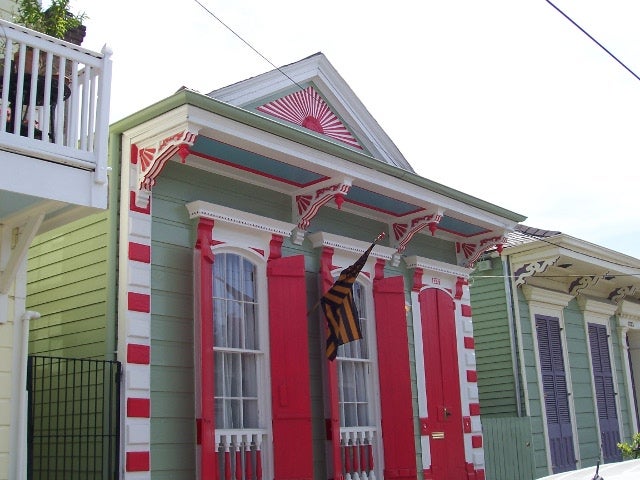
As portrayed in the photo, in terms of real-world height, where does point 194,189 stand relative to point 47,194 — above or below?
above

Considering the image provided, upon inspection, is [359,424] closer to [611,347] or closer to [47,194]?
[47,194]

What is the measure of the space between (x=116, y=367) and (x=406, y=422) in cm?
409

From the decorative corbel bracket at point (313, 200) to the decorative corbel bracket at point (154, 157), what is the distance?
79.6 inches

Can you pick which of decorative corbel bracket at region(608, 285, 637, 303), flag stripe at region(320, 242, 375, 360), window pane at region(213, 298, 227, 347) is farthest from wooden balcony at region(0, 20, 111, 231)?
decorative corbel bracket at region(608, 285, 637, 303)

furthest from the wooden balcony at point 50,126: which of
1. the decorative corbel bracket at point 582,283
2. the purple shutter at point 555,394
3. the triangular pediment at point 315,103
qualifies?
the decorative corbel bracket at point 582,283

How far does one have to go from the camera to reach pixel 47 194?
19.4 feet

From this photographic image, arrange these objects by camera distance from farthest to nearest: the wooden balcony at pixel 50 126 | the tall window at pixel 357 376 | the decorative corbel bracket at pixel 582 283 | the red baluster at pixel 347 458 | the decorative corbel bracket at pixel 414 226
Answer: the decorative corbel bracket at pixel 582 283 → the decorative corbel bracket at pixel 414 226 → the tall window at pixel 357 376 → the red baluster at pixel 347 458 → the wooden balcony at pixel 50 126

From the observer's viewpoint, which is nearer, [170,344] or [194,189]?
[170,344]

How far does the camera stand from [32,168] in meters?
5.87

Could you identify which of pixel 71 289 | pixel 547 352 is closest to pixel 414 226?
pixel 71 289

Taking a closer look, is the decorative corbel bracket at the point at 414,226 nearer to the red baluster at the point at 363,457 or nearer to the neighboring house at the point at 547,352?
the red baluster at the point at 363,457

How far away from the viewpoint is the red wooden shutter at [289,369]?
882cm

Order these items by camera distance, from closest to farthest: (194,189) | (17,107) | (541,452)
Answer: (17,107) → (194,189) → (541,452)

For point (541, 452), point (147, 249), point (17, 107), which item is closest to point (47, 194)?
point (17, 107)
